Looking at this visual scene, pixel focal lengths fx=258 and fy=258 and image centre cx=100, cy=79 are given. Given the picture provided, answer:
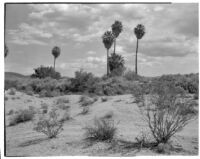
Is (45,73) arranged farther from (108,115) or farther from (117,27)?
(108,115)

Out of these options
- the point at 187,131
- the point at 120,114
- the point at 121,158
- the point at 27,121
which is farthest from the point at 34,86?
the point at 121,158

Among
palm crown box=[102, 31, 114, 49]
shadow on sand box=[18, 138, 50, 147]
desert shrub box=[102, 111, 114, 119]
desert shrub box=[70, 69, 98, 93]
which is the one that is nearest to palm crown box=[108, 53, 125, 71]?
palm crown box=[102, 31, 114, 49]

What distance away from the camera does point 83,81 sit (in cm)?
2744

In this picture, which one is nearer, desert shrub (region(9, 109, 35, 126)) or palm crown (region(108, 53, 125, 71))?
desert shrub (region(9, 109, 35, 126))

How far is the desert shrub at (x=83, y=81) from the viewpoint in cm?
2710

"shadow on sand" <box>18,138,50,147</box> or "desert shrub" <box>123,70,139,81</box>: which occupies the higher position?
"desert shrub" <box>123,70,139,81</box>

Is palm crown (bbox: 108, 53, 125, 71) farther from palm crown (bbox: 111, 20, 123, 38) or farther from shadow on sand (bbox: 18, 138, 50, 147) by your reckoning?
shadow on sand (bbox: 18, 138, 50, 147)

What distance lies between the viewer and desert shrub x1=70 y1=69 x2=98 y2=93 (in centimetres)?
2710

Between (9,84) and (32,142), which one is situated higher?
(9,84)

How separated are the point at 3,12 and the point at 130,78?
25572 mm

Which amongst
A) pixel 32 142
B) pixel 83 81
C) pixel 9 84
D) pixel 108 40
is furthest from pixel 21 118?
pixel 108 40

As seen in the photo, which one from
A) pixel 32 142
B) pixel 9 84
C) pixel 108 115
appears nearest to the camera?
pixel 32 142

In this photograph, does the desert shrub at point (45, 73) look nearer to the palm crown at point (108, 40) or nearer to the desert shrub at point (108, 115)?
the palm crown at point (108, 40)

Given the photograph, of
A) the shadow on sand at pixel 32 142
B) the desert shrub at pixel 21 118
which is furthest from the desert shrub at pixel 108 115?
the shadow on sand at pixel 32 142
